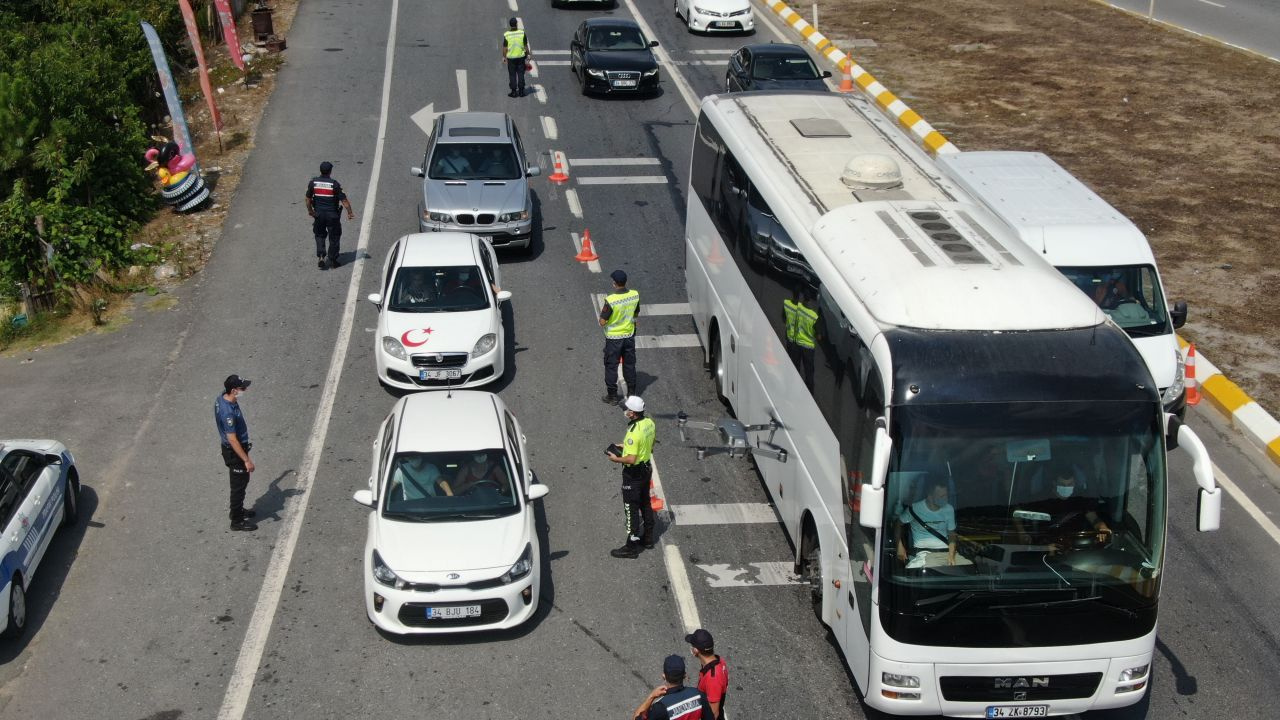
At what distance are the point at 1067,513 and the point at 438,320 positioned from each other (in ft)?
31.4

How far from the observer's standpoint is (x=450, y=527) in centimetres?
1148

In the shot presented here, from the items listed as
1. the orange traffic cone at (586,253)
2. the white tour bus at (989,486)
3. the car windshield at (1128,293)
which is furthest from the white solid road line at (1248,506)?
the orange traffic cone at (586,253)

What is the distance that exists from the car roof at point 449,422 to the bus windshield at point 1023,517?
4.95 meters

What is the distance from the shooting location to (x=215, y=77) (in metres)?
28.6

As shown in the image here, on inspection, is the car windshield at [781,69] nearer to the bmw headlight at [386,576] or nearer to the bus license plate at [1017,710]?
the bmw headlight at [386,576]

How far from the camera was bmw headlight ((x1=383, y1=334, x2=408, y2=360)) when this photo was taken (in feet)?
51.7

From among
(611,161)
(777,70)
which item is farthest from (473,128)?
(777,70)

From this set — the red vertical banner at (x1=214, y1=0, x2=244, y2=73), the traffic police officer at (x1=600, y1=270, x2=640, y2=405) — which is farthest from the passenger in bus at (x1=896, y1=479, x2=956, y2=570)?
the red vertical banner at (x1=214, y1=0, x2=244, y2=73)

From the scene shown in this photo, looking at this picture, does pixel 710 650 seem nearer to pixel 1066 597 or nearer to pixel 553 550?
pixel 1066 597

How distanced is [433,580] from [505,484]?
137 centimetres

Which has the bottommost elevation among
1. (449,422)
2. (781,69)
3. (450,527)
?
(781,69)

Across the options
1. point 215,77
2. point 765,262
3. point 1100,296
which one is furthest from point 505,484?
point 215,77

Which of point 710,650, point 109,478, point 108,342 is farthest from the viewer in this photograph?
point 108,342

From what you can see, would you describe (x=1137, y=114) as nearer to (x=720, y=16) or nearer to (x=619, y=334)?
(x=720, y=16)
